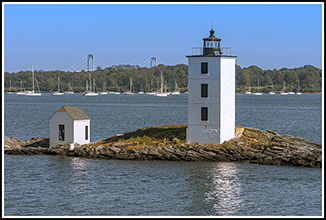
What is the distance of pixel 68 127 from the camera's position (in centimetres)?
3494

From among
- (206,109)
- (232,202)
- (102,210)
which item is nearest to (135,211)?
(102,210)

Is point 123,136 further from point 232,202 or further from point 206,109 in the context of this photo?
point 232,202

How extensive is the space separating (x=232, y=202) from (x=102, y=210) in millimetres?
6438

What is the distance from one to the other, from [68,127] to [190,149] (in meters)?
9.34

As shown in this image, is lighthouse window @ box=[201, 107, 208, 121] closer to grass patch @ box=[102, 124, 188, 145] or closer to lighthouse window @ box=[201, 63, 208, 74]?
grass patch @ box=[102, 124, 188, 145]

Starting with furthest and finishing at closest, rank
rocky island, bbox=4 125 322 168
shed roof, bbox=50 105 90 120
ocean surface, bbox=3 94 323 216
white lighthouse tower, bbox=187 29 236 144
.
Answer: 1. shed roof, bbox=50 105 90 120
2. white lighthouse tower, bbox=187 29 236 144
3. rocky island, bbox=4 125 322 168
4. ocean surface, bbox=3 94 323 216

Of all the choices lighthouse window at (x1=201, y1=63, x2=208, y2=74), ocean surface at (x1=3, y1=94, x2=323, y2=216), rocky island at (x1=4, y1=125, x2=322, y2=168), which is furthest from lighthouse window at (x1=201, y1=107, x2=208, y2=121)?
ocean surface at (x1=3, y1=94, x2=323, y2=216)

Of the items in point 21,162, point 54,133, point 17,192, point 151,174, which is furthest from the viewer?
point 54,133

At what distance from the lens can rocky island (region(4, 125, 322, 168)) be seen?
31.3 meters

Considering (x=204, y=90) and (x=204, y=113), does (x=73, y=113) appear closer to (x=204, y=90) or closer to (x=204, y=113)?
(x=204, y=113)

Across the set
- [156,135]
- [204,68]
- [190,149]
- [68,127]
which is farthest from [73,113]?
[204,68]

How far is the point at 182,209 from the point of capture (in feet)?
73.3

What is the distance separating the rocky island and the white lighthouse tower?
90cm

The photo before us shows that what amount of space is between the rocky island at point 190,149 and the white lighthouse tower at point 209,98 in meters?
0.90
